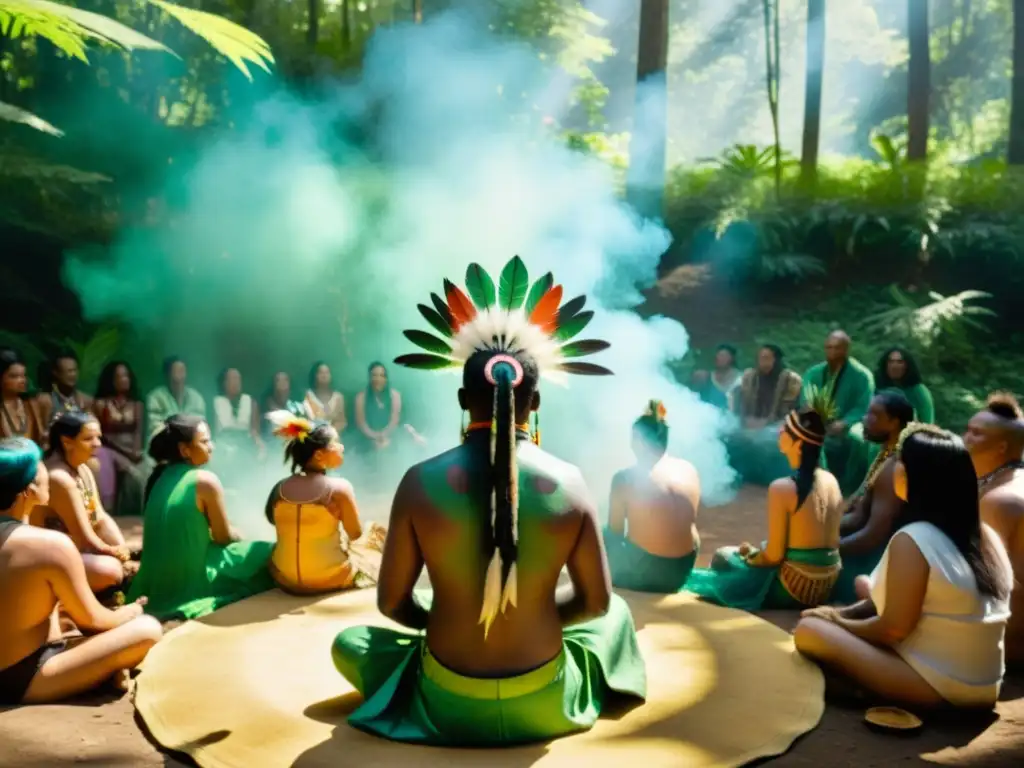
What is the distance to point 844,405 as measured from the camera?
8.53 m

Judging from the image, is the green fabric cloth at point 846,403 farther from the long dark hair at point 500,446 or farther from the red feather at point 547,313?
the long dark hair at point 500,446

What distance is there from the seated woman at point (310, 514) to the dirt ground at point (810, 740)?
149cm

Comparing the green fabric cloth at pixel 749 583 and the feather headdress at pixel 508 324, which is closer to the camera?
the feather headdress at pixel 508 324

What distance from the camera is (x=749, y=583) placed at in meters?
5.62

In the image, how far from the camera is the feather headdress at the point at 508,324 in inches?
152

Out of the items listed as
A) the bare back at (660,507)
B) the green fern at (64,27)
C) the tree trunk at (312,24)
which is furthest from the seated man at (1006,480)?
the tree trunk at (312,24)

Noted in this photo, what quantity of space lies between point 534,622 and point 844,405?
18.7ft

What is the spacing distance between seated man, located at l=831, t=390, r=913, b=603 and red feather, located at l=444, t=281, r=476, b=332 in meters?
3.10

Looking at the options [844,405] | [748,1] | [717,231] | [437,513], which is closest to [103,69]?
[717,231]

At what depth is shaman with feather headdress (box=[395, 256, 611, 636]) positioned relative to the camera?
3541 millimetres

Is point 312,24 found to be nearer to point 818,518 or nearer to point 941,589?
point 818,518

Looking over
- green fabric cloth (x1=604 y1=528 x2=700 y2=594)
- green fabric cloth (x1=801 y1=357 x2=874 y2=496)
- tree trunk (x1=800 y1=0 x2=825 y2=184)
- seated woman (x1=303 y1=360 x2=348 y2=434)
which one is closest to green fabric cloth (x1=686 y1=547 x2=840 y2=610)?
green fabric cloth (x1=604 y1=528 x2=700 y2=594)

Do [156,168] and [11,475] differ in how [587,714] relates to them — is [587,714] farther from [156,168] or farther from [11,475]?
[156,168]

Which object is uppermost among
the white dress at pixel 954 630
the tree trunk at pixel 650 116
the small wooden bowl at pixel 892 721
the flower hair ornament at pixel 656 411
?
the tree trunk at pixel 650 116
